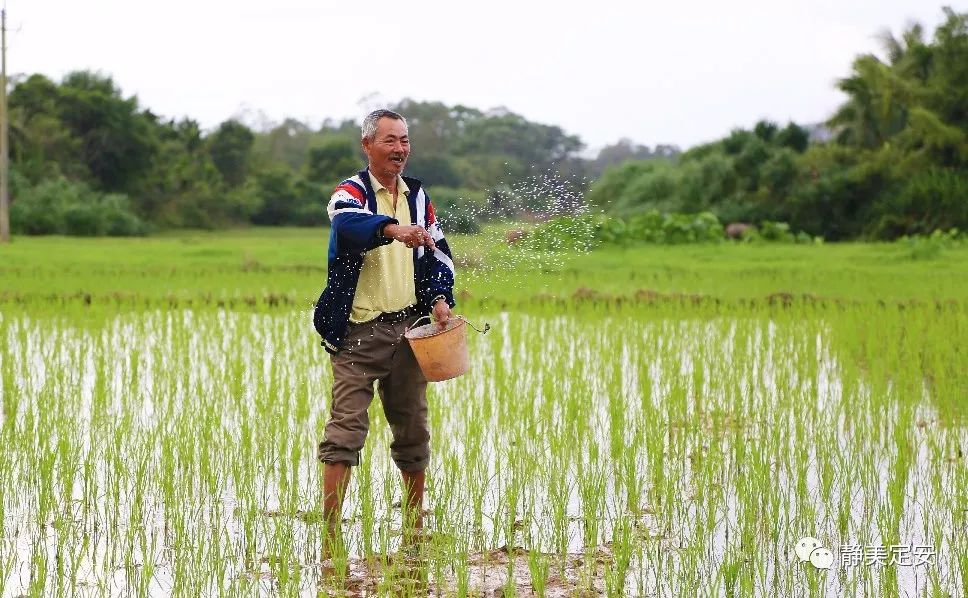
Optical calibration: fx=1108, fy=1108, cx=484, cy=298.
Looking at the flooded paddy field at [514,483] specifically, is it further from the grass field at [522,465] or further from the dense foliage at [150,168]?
the dense foliage at [150,168]

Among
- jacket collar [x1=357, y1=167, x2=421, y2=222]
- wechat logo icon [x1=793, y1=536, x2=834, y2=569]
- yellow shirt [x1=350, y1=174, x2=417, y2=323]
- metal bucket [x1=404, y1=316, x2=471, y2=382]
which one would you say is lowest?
wechat logo icon [x1=793, y1=536, x2=834, y2=569]

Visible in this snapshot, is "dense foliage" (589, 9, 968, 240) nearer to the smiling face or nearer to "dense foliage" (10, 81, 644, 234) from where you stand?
"dense foliage" (10, 81, 644, 234)

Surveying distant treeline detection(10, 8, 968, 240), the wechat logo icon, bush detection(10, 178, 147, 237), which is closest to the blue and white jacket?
the wechat logo icon

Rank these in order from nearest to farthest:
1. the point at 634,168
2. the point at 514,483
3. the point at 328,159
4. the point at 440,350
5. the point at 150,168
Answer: the point at 440,350 < the point at 514,483 < the point at 634,168 < the point at 150,168 < the point at 328,159

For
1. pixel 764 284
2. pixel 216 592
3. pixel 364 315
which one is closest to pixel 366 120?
pixel 364 315

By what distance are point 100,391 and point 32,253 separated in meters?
9.78

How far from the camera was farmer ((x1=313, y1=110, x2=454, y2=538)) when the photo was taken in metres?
2.88

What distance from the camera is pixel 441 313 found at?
297 centimetres

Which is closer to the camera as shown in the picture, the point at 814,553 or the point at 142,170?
the point at 814,553

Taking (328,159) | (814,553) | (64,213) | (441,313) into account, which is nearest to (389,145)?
(441,313)

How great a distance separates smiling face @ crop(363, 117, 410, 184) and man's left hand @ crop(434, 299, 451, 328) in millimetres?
376

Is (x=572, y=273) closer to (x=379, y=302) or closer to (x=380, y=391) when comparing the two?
(x=380, y=391)

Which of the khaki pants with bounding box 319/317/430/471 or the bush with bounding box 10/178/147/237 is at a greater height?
the bush with bounding box 10/178/147/237

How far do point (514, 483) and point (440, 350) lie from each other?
0.54m
